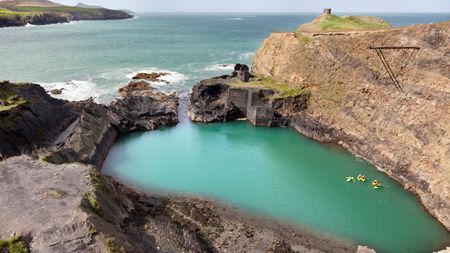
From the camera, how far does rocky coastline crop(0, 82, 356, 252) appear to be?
16453mm

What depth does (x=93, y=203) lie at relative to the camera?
19.1m

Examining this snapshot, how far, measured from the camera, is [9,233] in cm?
1628

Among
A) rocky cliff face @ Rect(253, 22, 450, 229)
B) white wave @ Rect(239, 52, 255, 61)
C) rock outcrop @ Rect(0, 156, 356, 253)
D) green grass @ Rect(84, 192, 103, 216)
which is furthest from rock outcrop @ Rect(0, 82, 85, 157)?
white wave @ Rect(239, 52, 255, 61)

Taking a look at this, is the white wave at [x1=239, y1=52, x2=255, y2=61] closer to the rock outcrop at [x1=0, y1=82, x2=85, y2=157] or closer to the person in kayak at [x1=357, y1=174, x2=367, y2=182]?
the rock outcrop at [x1=0, y1=82, x2=85, y2=157]

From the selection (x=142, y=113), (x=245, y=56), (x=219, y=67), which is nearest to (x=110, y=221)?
(x=142, y=113)

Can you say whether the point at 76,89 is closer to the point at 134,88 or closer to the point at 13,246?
the point at 134,88

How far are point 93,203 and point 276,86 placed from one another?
108 feet

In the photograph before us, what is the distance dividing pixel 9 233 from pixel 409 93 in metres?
34.2

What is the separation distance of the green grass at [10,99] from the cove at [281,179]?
1040 centimetres

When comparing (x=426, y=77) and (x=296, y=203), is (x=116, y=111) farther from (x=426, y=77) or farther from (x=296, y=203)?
(x=426, y=77)

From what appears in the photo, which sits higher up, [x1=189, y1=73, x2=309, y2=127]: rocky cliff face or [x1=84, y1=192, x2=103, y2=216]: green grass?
[x1=84, y1=192, x2=103, y2=216]: green grass

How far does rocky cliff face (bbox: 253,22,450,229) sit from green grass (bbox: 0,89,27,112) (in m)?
30.6

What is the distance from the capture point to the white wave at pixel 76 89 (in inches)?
2080

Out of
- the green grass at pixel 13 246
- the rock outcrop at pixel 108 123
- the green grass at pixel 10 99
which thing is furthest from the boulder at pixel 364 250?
the green grass at pixel 10 99
